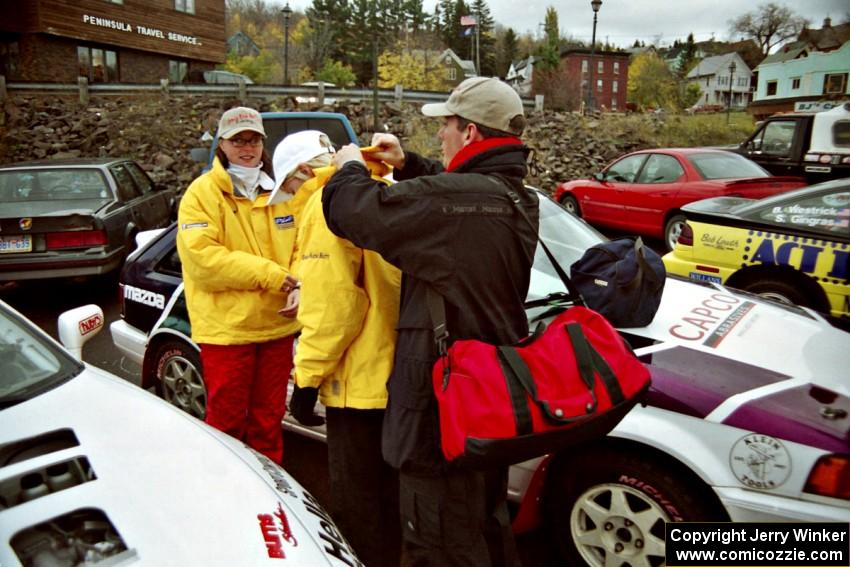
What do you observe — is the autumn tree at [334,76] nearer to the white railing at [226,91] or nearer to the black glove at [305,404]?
the white railing at [226,91]

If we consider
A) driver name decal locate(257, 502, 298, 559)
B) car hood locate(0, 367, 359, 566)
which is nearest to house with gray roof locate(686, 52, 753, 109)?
car hood locate(0, 367, 359, 566)

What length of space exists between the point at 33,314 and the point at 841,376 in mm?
7365

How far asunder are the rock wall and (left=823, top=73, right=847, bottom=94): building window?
41.3 ft

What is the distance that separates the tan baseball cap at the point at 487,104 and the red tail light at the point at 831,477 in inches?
62.9

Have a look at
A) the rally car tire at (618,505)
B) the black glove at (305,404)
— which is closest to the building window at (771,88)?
the rally car tire at (618,505)

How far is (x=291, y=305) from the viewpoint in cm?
286

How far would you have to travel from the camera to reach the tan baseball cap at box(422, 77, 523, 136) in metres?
1.84

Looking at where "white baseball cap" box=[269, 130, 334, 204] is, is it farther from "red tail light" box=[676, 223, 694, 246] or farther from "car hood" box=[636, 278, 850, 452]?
"red tail light" box=[676, 223, 694, 246]

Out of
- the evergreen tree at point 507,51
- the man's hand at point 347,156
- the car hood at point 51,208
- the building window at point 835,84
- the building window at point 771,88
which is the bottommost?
the car hood at point 51,208

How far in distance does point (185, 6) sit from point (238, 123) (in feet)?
97.0

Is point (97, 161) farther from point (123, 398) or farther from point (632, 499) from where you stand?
point (632, 499)

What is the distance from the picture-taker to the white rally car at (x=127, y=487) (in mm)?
1599

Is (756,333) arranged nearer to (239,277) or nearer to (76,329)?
(239,277)

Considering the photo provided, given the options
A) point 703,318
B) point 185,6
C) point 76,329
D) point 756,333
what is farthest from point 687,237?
point 185,6
